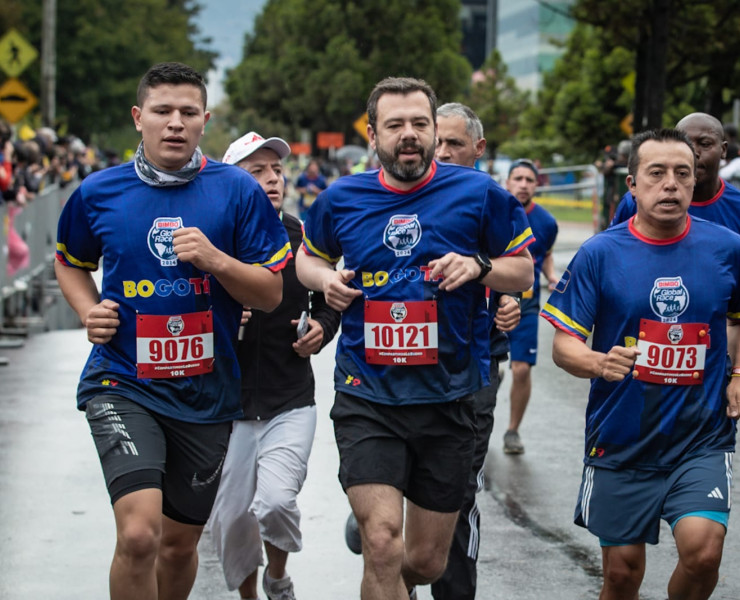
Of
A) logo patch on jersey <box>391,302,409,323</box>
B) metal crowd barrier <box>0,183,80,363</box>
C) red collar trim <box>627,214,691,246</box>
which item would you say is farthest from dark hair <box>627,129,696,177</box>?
metal crowd barrier <box>0,183,80,363</box>

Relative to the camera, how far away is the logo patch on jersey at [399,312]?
504cm

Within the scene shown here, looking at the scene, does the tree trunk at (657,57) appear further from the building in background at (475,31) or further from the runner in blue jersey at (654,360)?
the building in background at (475,31)

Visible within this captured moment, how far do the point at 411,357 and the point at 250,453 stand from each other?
4.28ft

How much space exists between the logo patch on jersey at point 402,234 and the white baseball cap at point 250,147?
44.8 inches

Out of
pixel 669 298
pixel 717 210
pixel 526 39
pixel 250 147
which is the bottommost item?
pixel 669 298

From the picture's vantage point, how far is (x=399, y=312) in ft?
16.5

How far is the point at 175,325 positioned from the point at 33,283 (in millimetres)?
13577

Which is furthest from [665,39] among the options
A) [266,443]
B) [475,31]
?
[475,31]

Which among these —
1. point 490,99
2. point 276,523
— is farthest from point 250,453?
point 490,99

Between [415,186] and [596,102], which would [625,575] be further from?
[596,102]

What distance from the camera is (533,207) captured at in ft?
32.3

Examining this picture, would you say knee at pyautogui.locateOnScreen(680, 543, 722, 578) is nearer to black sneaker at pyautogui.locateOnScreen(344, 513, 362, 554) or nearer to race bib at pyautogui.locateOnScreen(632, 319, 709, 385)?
race bib at pyautogui.locateOnScreen(632, 319, 709, 385)

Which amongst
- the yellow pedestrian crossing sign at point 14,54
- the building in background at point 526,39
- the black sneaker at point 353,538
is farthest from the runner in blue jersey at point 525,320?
the building in background at point 526,39

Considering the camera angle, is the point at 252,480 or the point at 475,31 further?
the point at 475,31
